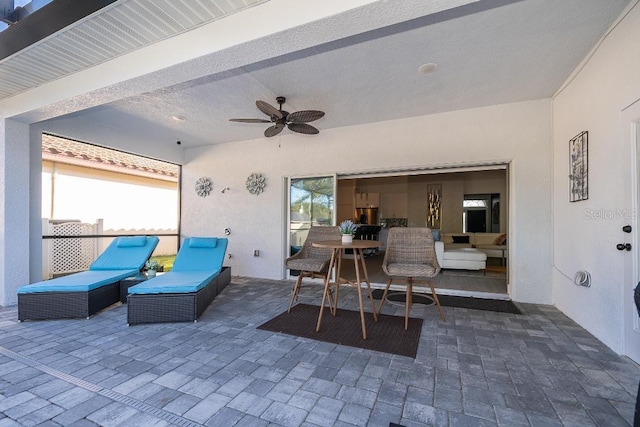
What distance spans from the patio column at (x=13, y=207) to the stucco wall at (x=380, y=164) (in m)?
2.86

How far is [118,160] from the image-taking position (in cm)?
672

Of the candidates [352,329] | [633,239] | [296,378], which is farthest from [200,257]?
[633,239]

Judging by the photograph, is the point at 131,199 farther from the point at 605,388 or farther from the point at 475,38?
the point at 605,388

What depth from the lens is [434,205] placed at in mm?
9898

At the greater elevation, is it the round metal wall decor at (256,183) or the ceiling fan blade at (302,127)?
the ceiling fan blade at (302,127)

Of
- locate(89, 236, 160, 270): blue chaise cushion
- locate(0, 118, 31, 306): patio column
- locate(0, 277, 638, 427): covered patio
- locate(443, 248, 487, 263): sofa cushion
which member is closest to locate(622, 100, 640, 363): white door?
locate(0, 277, 638, 427): covered patio

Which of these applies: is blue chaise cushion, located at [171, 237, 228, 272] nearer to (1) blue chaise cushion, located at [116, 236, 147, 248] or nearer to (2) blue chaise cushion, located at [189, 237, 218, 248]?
(2) blue chaise cushion, located at [189, 237, 218, 248]

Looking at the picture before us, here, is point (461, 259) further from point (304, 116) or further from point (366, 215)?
point (366, 215)

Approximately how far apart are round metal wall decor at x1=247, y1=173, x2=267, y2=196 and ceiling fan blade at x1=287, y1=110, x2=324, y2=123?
220cm

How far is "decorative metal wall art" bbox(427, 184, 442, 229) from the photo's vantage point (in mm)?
9797

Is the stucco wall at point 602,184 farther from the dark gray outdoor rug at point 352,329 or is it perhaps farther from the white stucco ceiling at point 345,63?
the dark gray outdoor rug at point 352,329

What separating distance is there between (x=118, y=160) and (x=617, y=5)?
868 centimetres

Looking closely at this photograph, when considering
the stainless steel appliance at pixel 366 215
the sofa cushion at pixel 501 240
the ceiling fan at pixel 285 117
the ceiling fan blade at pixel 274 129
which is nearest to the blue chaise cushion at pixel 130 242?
the ceiling fan at pixel 285 117

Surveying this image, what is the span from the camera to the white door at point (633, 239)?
7.09 feet
